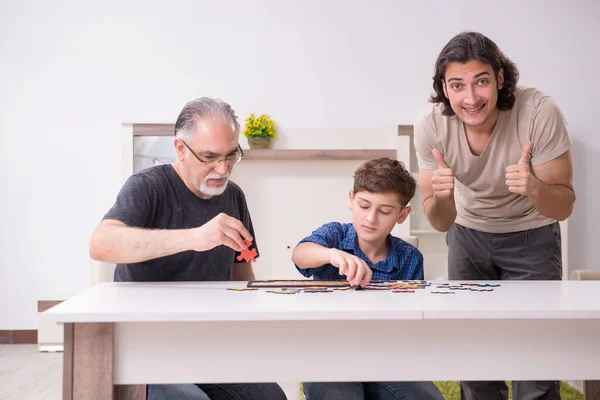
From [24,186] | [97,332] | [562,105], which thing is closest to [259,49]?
[24,186]

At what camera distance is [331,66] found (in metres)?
5.58

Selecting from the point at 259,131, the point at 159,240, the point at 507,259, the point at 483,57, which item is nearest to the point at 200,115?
the point at 159,240

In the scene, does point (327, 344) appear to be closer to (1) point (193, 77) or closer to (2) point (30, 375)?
(2) point (30, 375)

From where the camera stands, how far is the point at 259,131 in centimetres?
521

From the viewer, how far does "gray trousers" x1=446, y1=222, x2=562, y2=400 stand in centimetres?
245

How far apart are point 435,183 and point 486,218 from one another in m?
0.35

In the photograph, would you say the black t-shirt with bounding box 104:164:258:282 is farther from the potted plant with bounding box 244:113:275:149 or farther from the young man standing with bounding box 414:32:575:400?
the potted plant with bounding box 244:113:275:149

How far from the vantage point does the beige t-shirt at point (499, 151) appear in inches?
93.0

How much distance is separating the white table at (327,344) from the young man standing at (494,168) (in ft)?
2.70

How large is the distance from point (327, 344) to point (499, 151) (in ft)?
4.17

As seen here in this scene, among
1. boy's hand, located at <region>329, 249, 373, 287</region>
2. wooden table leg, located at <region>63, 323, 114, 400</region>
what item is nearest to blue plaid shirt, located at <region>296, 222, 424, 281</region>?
boy's hand, located at <region>329, 249, 373, 287</region>

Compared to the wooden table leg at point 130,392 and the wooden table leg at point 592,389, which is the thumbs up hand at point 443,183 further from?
the wooden table leg at point 130,392

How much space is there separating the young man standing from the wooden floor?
235cm

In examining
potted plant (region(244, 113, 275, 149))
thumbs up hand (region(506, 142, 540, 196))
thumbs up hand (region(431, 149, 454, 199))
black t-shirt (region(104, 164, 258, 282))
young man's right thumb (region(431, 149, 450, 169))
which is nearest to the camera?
black t-shirt (region(104, 164, 258, 282))
